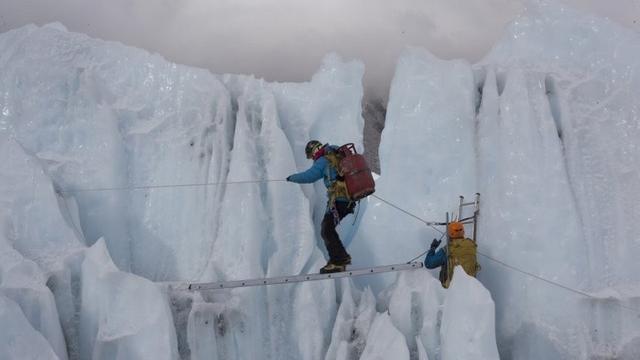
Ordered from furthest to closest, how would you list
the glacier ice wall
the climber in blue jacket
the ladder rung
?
the climber in blue jacket
the ladder rung
the glacier ice wall

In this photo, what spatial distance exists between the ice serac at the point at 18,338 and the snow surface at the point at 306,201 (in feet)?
0.08

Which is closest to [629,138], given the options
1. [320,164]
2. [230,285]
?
[320,164]

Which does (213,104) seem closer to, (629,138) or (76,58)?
(76,58)

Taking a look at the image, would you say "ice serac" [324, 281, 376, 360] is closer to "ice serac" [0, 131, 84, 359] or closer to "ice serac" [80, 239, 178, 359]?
"ice serac" [80, 239, 178, 359]

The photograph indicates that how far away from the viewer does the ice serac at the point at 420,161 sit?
11742 mm

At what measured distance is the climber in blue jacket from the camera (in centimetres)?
1015

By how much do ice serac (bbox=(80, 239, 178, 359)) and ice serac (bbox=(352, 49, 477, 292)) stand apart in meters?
3.76

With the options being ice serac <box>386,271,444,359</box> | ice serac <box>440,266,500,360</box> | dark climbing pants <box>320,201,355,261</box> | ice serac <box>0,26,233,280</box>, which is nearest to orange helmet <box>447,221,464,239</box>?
ice serac <box>386,271,444,359</box>

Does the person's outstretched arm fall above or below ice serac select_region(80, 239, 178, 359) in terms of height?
above

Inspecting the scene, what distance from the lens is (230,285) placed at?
10062 millimetres

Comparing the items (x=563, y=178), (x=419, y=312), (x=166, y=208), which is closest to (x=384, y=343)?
(x=419, y=312)

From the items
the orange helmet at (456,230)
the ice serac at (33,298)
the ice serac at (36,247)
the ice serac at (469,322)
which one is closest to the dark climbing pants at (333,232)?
the orange helmet at (456,230)

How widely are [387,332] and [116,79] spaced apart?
6871mm

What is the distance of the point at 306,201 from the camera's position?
11797 mm
